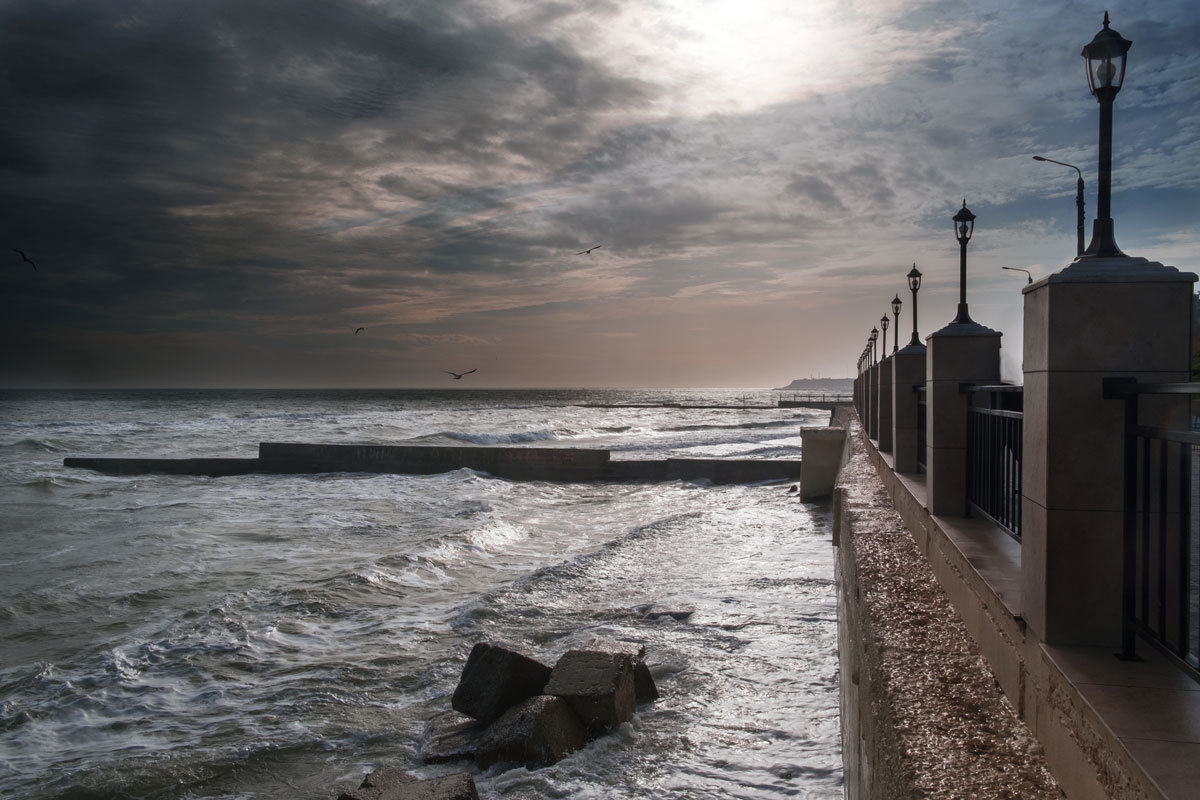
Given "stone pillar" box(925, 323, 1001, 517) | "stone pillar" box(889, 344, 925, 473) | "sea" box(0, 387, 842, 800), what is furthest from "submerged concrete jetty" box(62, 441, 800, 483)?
"stone pillar" box(925, 323, 1001, 517)

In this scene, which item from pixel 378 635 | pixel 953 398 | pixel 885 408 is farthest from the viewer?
pixel 885 408

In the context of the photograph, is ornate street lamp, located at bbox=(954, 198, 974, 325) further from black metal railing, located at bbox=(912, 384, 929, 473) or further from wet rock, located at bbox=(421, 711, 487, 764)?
wet rock, located at bbox=(421, 711, 487, 764)

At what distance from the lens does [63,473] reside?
1120 inches

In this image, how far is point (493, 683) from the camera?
6.43 meters

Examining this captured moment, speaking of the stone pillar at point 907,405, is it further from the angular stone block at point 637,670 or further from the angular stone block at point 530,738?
the angular stone block at point 530,738

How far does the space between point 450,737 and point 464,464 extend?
70.4ft

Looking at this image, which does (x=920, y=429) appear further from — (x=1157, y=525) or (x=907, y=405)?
(x=1157, y=525)

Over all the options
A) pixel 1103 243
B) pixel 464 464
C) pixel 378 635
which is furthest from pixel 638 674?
pixel 464 464

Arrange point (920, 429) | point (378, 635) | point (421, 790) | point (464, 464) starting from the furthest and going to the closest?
point (464, 464)
point (378, 635)
point (920, 429)
point (421, 790)

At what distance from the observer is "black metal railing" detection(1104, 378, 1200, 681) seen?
266 cm

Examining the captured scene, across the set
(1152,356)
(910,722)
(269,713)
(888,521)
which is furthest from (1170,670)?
(269,713)

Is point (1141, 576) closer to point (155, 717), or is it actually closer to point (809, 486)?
point (155, 717)

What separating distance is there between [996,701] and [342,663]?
6.83 m

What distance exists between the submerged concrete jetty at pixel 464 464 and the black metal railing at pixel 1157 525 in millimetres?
20914
